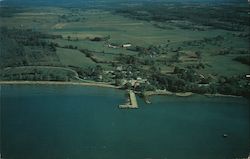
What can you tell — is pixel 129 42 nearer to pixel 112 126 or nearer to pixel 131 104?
pixel 131 104

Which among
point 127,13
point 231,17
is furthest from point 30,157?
point 231,17

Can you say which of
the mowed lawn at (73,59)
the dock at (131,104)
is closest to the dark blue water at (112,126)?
the dock at (131,104)

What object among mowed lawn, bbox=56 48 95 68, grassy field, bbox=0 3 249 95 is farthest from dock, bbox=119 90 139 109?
mowed lawn, bbox=56 48 95 68

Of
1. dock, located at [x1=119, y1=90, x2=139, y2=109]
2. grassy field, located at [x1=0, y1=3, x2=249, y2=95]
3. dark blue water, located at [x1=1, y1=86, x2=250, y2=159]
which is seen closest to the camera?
dark blue water, located at [x1=1, y1=86, x2=250, y2=159]

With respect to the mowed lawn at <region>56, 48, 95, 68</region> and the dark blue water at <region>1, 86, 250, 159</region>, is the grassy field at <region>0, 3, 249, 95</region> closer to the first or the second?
the mowed lawn at <region>56, 48, 95, 68</region>

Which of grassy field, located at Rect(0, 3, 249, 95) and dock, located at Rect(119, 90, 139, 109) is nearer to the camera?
dock, located at Rect(119, 90, 139, 109)

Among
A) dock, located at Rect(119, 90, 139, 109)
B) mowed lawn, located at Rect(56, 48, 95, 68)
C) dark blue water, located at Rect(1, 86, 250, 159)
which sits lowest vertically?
dark blue water, located at Rect(1, 86, 250, 159)
